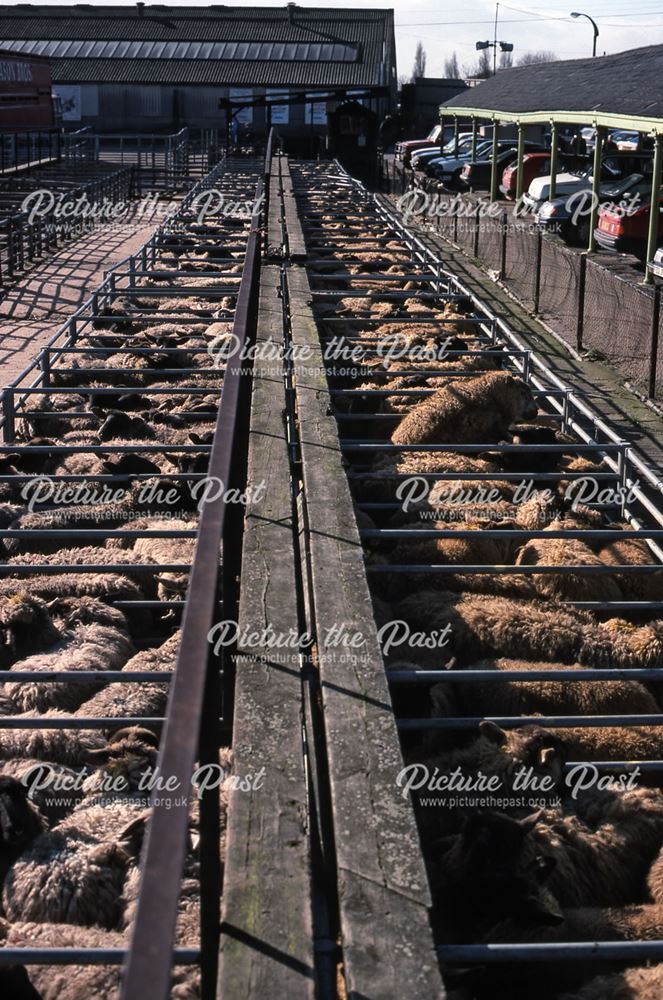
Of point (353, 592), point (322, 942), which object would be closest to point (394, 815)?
point (322, 942)

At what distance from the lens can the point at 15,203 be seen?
29391mm

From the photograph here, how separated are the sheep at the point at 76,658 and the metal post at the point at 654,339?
30.4 ft

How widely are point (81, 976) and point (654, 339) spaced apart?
40.4 ft

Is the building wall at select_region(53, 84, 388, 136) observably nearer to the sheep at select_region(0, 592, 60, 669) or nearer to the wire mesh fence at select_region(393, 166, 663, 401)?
the wire mesh fence at select_region(393, 166, 663, 401)

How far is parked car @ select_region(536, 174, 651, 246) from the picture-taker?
27.5 metres

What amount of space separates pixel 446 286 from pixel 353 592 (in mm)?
11168

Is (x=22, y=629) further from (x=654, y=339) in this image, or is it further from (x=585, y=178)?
(x=585, y=178)

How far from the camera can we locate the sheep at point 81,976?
430cm

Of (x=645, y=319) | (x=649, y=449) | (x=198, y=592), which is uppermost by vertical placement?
(x=198, y=592)

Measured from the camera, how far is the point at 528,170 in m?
39.9

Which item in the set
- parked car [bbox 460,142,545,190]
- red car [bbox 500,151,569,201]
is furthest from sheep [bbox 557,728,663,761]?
parked car [bbox 460,142,545,190]

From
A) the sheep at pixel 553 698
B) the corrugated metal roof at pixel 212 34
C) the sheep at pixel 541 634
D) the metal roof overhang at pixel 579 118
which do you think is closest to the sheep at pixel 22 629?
the sheep at pixel 541 634

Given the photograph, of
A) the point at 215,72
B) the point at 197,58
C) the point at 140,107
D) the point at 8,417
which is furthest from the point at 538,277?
the point at 197,58

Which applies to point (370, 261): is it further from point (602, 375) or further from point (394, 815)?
point (394, 815)
